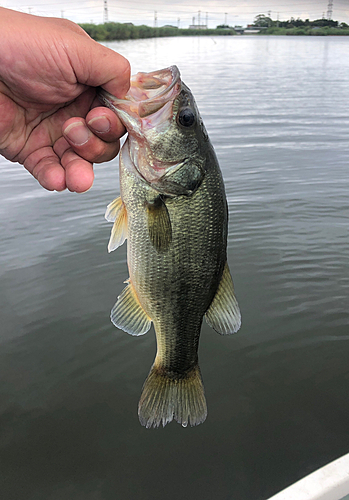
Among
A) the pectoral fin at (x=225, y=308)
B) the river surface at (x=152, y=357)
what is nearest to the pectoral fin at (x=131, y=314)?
the pectoral fin at (x=225, y=308)

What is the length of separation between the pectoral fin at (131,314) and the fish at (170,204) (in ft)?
0.16

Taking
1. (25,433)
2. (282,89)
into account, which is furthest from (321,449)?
(282,89)

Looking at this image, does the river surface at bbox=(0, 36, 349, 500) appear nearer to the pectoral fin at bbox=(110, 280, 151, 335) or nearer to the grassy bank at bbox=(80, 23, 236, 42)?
the pectoral fin at bbox=(110, 280, 151, 335)

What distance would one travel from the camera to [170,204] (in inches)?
79.0

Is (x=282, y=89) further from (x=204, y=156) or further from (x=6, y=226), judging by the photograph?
(x=204, y=156)

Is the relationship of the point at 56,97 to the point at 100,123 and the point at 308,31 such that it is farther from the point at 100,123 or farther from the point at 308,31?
the point at 308,31

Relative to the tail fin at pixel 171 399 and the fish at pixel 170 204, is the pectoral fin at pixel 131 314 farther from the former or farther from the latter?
the tail fin at pixel 171 399

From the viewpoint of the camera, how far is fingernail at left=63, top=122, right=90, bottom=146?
216cm

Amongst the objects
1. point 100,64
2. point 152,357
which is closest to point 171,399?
point 152,357

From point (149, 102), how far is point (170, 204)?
19.1 inches

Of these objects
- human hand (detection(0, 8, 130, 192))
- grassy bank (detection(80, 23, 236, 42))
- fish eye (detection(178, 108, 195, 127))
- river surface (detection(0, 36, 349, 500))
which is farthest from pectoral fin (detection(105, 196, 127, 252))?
grassy bank (detection(80, 23, 236, 42))

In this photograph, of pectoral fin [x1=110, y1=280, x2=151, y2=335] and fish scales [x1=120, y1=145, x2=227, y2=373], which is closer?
fish scales [x1=120, y1=145, x2=227, y2=373]

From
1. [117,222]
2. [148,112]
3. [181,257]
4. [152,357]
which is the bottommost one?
[152,357]

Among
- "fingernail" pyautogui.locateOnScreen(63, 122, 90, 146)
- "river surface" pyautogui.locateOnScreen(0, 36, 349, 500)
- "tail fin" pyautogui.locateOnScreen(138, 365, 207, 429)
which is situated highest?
"fingernail" pyautogui.locateOnScreen(63, 122, 90, 146)
